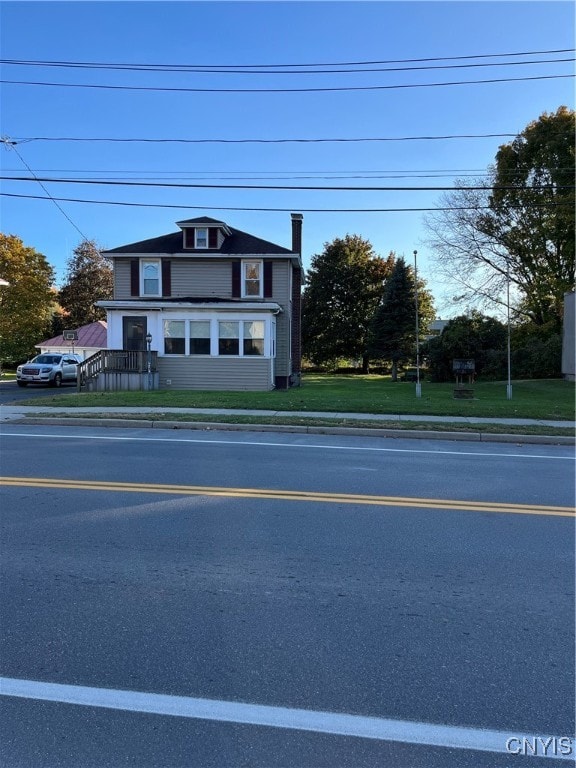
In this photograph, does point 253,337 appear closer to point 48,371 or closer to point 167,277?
point 167,277

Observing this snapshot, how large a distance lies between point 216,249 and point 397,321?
22627 mm

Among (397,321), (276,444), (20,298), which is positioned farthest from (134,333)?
(397,321)

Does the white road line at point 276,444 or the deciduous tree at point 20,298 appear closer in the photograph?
the white road line at point 276,444

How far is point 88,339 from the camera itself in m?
41.9

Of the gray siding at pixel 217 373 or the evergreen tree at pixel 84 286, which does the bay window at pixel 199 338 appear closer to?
the gray siding at pixel 217 373

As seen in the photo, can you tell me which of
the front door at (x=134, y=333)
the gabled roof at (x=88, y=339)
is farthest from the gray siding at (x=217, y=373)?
the gabled roof at (x=88, y=339)

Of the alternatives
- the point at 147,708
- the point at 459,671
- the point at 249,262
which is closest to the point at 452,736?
the point at 459,671

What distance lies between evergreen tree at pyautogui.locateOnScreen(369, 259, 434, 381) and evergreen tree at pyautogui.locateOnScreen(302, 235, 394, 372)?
27.3 ft

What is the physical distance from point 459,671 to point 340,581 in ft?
4.02

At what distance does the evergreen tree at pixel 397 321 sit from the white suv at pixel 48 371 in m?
24.3

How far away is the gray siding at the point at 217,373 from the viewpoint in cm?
2270

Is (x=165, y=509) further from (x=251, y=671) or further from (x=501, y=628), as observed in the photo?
Result: (x=501, y=628)

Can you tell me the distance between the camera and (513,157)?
31.3 metres

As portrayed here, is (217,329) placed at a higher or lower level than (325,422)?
higher
